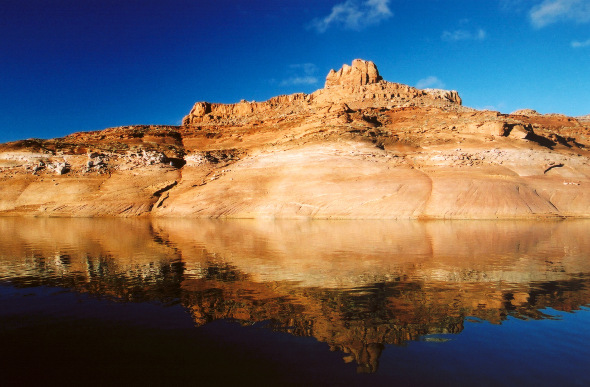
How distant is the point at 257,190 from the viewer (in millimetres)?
46906

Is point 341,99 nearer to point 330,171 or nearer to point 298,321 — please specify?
point 330,171

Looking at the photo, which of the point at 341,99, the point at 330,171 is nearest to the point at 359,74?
the point at 341,99

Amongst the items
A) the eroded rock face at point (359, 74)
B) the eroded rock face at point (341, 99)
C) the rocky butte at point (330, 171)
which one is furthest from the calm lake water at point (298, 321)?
the eroded rock face at point (359, 74)

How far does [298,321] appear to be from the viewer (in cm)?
778

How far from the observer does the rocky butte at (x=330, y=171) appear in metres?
39.8

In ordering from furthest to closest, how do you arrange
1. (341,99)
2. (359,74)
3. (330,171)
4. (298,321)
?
1. (359,74)
2. (341,99)
3. (330,171)
4. (298,321)

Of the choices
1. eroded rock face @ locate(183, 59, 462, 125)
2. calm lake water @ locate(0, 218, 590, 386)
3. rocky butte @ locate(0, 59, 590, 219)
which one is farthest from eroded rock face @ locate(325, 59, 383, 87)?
calm lake water @ locate(0, 218, 590, 386)

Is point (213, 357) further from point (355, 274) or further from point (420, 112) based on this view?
point (420, 112)

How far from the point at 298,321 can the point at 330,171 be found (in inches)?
1536

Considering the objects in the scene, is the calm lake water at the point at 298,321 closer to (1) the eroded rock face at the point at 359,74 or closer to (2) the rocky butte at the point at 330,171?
(2) the rocky butte at the point at 330,171

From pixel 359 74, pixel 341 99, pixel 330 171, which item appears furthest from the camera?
pixel 359 74

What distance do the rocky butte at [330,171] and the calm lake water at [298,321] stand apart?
2589 cm

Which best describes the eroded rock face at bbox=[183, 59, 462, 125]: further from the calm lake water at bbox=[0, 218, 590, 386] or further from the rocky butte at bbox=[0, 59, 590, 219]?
the calm lake water at bbox=[0, 218, 590, 386]

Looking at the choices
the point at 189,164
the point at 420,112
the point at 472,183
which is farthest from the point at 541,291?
the point at 420,112
